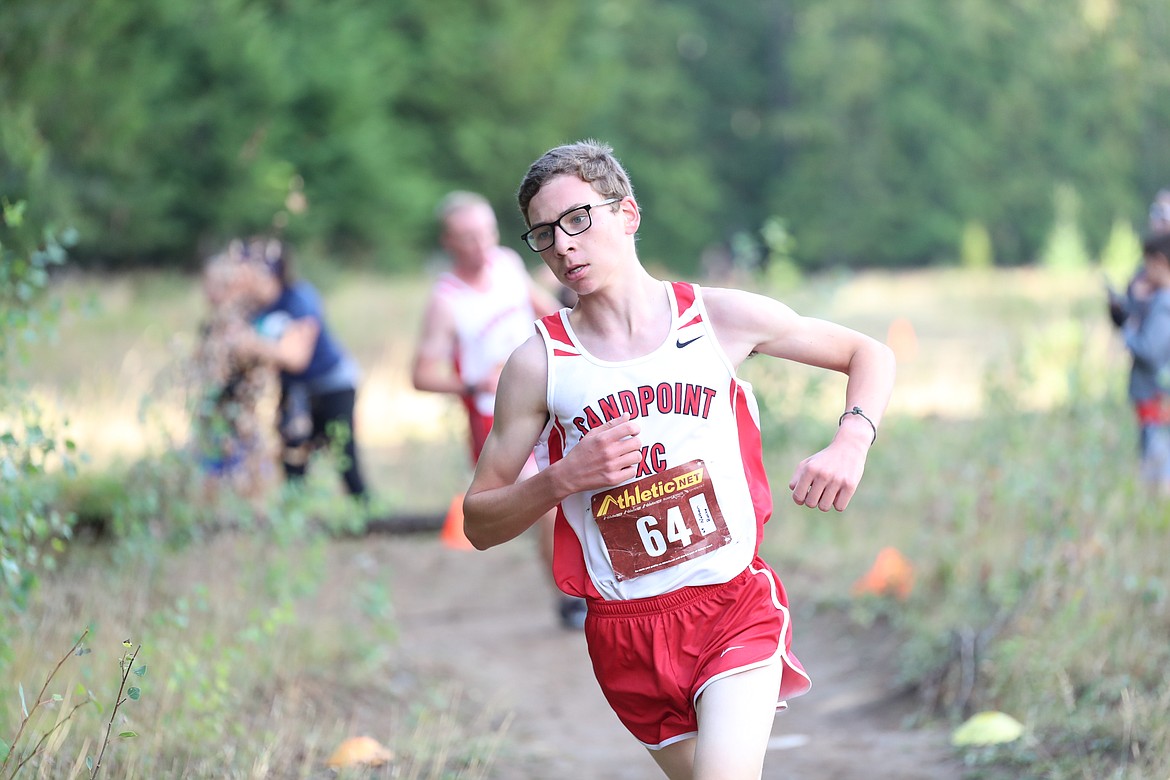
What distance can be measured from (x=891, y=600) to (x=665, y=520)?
3835mm

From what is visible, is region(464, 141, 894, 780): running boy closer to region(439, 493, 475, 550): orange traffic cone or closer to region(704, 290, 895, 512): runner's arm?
region(704, 290, 895, 512): runner's arm

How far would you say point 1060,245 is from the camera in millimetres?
16734

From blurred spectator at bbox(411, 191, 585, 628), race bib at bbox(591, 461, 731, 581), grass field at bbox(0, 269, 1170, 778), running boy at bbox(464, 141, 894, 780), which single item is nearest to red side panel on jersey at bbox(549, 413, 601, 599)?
running boy at bbox(464, 141, 894, 780)

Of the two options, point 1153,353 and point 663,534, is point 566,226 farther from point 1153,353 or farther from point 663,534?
point 1153,353

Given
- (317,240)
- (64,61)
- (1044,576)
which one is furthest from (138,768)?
(317,240)

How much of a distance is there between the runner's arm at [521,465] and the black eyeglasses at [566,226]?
247 mm

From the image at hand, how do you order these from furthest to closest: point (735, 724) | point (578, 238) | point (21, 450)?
point (21, 450) → point (578, 238) → point (735, 724)

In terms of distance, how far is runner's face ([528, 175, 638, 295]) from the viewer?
10.00ft

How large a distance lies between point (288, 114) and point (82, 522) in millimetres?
19569

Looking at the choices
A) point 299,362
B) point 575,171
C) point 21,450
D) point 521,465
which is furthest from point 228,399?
point 575,171

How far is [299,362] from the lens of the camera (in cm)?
778

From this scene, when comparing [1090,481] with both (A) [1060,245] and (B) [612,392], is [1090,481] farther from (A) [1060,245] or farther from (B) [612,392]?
(A) [1060,245]

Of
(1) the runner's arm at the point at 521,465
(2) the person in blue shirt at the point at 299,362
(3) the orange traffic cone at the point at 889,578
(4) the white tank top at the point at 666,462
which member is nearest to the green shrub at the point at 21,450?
(1) the runner's arm at the point at 521,465

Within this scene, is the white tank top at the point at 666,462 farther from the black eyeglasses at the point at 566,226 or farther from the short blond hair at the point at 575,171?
the short blond hair at the point at 575,171
